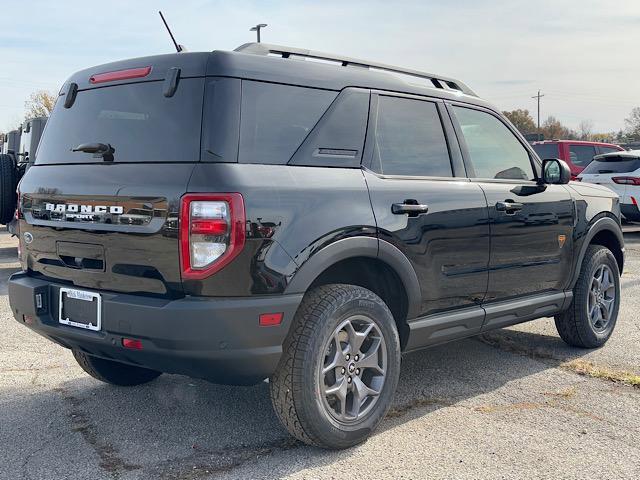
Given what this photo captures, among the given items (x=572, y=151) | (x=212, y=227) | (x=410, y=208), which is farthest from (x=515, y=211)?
(x=572, y=151)

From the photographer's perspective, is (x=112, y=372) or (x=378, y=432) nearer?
(x=378, y=432)

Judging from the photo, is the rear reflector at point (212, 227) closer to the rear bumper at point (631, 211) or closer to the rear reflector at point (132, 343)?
the rear reflector at point (132, 343)

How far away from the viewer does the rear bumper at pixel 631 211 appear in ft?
41.1

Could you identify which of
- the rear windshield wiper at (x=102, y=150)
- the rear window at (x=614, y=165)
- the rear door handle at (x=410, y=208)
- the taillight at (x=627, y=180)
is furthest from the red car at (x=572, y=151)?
the rear windshield wiper at (x=102, y=150)

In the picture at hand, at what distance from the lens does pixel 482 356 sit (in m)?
4.98

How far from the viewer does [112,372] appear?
4.12 meters

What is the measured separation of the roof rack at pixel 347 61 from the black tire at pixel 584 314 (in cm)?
165

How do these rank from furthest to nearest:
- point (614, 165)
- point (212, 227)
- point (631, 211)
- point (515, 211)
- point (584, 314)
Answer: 1. point (614, 165)
2. point (631, 211)
3. point (584, 314)
4. point (515, 211)
5. point (212, 227)

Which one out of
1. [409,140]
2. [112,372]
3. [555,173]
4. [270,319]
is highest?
[409,140]

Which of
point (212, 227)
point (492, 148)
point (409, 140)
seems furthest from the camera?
point (492, 148)

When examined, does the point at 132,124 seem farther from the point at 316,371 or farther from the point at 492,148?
the point at 492,148

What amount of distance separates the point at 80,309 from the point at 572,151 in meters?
14.1

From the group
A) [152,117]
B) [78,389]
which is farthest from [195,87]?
[78,389]

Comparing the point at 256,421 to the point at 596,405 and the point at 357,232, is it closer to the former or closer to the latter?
the point at 357,232
